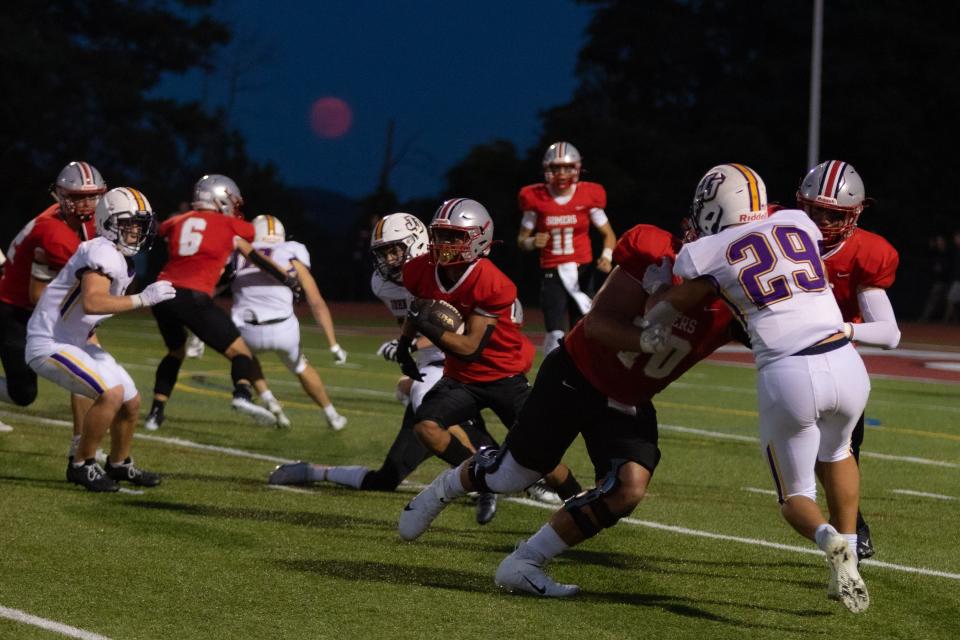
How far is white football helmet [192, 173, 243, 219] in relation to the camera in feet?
34.4

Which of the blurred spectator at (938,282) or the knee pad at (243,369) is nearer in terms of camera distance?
the knee pad at (243,369)

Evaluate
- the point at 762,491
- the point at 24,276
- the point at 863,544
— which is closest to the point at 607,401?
A: the point at 863,544

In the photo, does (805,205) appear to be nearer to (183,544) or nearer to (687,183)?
(183,544)

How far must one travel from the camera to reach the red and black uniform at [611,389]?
5.34m

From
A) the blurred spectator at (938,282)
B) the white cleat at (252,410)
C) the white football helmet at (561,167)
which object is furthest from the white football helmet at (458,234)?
the blurred spectator at (938,282)

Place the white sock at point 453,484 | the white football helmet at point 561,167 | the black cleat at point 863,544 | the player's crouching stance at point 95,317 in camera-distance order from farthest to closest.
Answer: the white football helmet at point 561,167
the player's crouching stance at point 95,317
the black cleat at point 863,544
the white sock at point 453,484

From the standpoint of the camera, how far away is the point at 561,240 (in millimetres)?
12750

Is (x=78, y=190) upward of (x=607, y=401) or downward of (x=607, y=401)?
upward

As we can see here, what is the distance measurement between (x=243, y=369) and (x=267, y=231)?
141 cm

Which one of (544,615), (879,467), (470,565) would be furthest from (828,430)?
(879,467)

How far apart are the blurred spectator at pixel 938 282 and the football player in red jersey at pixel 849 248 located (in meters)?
21.2

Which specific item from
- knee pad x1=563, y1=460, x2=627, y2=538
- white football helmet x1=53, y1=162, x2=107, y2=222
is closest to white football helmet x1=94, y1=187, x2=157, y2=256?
white football helmet x1=53, y1=162, x2=107, y2=222

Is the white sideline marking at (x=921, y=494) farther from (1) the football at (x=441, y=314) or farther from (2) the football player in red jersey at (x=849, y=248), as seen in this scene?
(1) the football at (x=441, y=314)

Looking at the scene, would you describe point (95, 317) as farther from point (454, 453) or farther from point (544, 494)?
point (544, 494)
